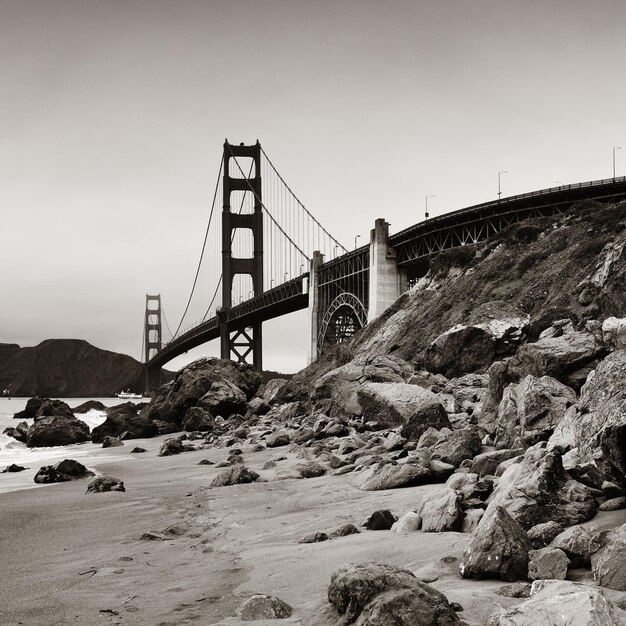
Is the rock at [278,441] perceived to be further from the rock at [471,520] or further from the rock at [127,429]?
the rock at [127,429]

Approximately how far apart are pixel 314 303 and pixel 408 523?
162ft

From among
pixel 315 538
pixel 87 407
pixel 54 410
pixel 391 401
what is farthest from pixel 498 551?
pixel 87 407

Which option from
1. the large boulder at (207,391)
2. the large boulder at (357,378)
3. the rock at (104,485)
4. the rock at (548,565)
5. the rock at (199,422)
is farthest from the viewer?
the large boulder at (207,391)

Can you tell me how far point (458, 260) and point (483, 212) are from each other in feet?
16.8

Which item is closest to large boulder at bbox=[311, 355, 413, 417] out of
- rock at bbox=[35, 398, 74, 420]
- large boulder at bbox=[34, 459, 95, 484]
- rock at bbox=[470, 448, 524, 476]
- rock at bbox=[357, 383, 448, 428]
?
rock at bbox=[357, 383, 448, 428]

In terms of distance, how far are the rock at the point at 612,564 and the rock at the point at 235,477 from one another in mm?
6927

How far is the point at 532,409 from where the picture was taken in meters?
8.53

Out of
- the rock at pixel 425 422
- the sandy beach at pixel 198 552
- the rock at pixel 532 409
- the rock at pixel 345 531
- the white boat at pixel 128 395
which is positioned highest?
the rock at pixel 532 409

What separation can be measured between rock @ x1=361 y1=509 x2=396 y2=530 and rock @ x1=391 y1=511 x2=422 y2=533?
27 centimetres

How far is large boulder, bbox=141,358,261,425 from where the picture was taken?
31.6 meters

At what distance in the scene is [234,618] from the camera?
4.16 meters

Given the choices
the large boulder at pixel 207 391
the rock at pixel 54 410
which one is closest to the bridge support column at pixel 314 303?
the large boulder at pixel 207 391

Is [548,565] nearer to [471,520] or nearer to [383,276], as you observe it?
[471,520]

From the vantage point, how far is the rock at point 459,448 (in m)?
7.85
